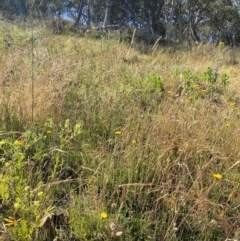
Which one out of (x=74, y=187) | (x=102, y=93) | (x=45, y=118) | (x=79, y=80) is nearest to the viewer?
(x=74, y=187)

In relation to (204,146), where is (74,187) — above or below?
below

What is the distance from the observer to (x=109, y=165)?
196 centimetres

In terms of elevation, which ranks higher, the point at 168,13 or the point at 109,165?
the point at 168,13

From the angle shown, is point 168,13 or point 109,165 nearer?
point 109,165

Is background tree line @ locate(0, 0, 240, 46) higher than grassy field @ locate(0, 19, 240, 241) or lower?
higher

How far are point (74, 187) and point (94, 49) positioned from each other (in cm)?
450

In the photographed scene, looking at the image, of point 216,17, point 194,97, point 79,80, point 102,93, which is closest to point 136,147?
point 102,93

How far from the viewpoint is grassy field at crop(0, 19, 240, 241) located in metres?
1.62

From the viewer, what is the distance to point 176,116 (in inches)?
105

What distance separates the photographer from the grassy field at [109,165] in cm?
162

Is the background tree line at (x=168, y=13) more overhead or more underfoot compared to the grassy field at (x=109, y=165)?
more overhead

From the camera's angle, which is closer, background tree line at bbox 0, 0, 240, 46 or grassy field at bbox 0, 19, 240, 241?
grassy field at bbox 0, 19, 240, 241

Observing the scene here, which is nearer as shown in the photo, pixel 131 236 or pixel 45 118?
pixel 131 236

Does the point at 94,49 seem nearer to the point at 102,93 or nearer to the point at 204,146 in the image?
the point at 102,93
